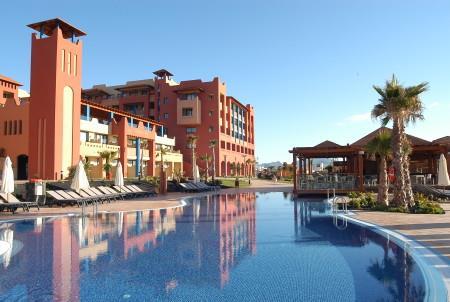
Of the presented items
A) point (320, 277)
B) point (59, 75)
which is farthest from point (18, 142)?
point (320, 277)

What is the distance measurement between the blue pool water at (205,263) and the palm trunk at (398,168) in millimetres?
4175

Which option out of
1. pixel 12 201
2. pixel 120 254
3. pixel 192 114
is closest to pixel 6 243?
pixel 120 254

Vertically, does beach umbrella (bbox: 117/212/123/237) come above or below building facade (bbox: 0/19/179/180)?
below

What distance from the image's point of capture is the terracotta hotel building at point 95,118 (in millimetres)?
30797

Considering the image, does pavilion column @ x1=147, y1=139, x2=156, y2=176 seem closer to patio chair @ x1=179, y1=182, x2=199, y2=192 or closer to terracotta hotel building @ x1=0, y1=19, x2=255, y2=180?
terracotta hotel building @ x1=0, y1=19, x2=255, y2=180

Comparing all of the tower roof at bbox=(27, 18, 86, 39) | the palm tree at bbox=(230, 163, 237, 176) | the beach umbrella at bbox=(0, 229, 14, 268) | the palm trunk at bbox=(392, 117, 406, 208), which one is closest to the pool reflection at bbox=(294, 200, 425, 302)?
the palm trunk at bbox=(392, 117, 406, 208)

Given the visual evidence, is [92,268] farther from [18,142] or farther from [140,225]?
[18,142]

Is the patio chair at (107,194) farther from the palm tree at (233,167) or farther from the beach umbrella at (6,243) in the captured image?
the palm tree at (233,167)

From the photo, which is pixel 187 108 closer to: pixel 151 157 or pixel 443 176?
pixel 151 157

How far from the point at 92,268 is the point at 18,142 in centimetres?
2909

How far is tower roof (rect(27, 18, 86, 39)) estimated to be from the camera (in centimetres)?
3141

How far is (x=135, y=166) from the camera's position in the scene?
4312 cm

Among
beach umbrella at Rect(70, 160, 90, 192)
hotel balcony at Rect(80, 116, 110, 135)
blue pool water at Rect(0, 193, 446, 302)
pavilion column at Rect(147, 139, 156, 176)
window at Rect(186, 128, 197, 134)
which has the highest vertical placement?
window at Rect(186, 128, 197, 134)

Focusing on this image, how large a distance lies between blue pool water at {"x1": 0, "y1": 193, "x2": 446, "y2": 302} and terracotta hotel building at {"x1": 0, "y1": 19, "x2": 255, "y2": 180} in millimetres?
19002
